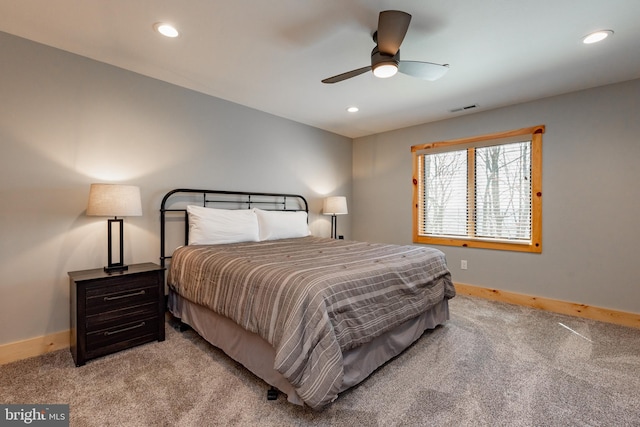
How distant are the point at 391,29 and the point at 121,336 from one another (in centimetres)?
297

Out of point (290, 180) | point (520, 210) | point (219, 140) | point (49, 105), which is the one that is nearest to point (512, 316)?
point (520, 210)

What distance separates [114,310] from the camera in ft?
7.38

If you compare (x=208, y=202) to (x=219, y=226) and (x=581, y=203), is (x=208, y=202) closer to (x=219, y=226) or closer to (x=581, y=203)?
(x=219, y=226)

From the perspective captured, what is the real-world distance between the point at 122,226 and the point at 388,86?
2.92 metres

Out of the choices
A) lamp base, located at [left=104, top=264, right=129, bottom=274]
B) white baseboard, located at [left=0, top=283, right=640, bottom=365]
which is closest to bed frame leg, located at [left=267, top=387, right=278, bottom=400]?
lamp base, located at [left=104, top=264, right=129, bottom=274]

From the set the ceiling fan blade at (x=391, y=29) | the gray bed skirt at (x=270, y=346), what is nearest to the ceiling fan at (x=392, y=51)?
the ceiling fan blade at (x=391, y=29)

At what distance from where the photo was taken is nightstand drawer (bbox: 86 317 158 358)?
2.16 metres

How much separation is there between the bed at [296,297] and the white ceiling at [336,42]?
133 centimetres

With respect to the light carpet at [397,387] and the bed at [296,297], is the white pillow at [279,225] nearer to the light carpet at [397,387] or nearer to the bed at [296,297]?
the bed at [296,297]

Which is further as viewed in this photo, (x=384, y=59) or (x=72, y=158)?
(x=72, y=158)

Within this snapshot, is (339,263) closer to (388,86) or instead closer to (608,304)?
(388,86)

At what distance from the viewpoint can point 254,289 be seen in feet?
5.98

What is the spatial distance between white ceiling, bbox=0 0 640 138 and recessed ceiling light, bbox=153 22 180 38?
0.13 ft

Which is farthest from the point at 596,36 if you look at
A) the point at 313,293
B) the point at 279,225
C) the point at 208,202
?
the point at 208,202
